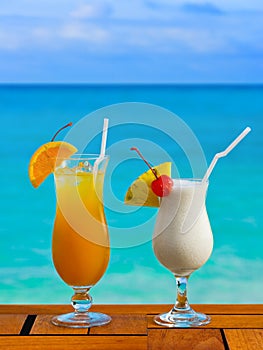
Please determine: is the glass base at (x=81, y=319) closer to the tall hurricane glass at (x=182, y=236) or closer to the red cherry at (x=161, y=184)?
the tall hurricane glass at (x=182, y=236)

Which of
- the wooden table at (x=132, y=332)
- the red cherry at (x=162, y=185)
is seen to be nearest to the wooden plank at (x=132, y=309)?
the wooden table at (x=132, y=332)

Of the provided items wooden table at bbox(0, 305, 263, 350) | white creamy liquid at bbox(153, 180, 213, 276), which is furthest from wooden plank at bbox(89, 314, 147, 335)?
white creamy liquid at bbox(153, 180, 213, 276)

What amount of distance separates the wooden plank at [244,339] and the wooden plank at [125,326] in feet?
0.50

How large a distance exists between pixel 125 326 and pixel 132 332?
0.04 metres

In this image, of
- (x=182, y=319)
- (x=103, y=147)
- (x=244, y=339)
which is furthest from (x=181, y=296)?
(x=103, y=147)

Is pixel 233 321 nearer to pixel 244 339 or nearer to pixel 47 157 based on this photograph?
pixel 244 339

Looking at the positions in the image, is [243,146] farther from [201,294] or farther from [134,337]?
[134,337]

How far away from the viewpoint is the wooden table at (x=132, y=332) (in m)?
1.30

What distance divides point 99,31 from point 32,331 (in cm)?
1082

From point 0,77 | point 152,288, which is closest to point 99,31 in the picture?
point 0,77

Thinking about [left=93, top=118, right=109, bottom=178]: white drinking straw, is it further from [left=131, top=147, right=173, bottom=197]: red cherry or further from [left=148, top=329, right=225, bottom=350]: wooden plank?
[left=148, top=329, right=225, bottom=350]: wooden plank

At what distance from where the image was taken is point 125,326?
1.41 meters

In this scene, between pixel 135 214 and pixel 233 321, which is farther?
pixel 135 214

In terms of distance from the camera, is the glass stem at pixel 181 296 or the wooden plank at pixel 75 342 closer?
the wooden plank at pixel 75 342
